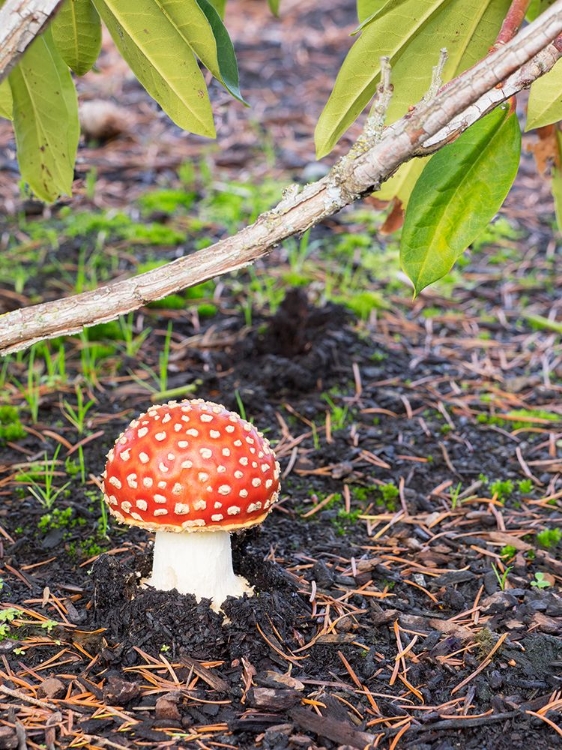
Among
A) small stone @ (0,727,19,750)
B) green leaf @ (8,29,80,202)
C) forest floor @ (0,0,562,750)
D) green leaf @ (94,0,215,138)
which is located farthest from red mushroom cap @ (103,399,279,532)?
green leaf @ (8,29,80,202)

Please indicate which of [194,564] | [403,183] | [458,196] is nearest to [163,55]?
[458,196]

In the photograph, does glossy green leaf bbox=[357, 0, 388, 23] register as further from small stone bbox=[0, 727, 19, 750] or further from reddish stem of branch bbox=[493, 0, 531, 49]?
small stone bbox=[0, 727, 19, 750]

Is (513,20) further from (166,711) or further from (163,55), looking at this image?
(166,711)

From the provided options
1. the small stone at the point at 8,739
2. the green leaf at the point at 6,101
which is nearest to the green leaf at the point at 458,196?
the green leaf at the point at 6,101

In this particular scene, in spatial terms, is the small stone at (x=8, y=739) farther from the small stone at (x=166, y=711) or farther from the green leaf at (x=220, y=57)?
the green leaf at (x=220, y=57)

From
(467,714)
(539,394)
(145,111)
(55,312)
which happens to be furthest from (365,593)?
(145,111)

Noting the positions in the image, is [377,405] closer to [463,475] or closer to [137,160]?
[463,475]
